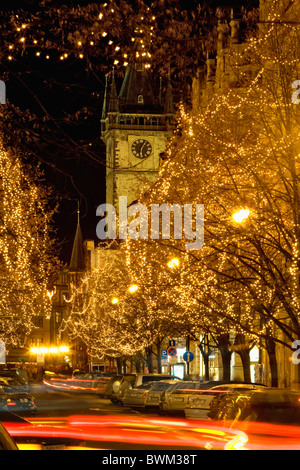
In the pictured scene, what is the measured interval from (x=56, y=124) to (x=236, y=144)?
1221 centimetres

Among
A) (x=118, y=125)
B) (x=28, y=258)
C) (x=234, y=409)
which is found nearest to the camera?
(x=234, y=409)

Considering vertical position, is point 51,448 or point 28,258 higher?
point 28,258

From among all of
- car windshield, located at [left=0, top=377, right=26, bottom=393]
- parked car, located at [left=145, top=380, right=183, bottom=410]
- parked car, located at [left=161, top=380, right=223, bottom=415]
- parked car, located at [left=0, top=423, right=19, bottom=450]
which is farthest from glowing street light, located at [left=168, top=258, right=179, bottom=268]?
parked car, located at [left=0, top=423, right=19, bottom=450]

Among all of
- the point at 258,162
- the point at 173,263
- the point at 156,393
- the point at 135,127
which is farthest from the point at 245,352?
the point at 135,127

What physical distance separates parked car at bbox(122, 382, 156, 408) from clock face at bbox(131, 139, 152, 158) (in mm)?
73227

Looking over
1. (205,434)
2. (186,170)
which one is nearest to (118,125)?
(186,170)

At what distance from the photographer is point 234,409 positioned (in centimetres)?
1239

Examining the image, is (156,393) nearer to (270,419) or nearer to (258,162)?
(258,162)

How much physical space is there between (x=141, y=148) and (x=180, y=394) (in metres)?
82.6

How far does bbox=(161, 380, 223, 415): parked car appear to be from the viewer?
28031 millimetres

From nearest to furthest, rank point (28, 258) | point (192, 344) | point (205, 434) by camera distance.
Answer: point (205, 434) → point (28, 258) → point (192, 344)

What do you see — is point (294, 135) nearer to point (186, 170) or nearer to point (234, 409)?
point (186, 170)

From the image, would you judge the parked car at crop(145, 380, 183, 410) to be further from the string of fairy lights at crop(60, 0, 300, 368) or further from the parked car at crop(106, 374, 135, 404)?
the string of fairy lights at crop(60, 0, 300, 368)
